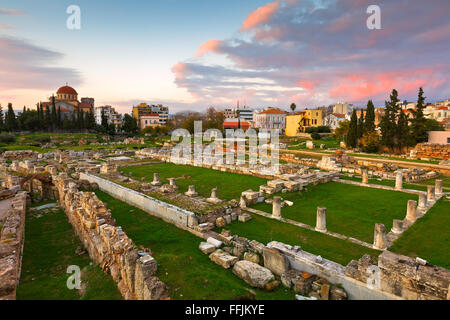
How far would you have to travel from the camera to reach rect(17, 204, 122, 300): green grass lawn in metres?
6.45

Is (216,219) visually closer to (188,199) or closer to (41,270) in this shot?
(188,199)

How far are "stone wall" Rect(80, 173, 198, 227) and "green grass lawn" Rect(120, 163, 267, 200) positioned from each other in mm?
3198

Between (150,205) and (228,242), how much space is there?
17.3 ft

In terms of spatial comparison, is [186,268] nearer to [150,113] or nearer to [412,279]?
[412,279]

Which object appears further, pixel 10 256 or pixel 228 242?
pixel 228 242

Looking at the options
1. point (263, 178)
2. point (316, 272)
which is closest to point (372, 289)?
point (316, 272)

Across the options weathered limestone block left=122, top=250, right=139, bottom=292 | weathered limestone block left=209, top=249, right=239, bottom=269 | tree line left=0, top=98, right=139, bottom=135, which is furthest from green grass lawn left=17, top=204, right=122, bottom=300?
tree line left=0, top=98, right=139, bottom=135

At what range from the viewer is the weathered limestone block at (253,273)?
614 cm

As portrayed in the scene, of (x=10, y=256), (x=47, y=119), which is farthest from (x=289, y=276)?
(x=47, y=119)

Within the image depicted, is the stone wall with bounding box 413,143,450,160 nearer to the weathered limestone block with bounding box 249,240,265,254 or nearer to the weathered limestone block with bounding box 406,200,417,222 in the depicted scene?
the weathered limestone block with bounding box 406,200,417,222

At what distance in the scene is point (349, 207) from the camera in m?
12.0

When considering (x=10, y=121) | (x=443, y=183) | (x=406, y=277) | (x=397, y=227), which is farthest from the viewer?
(x=10, y=121)

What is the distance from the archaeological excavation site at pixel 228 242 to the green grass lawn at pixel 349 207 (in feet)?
0.16

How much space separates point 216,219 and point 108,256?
4.28 meters
